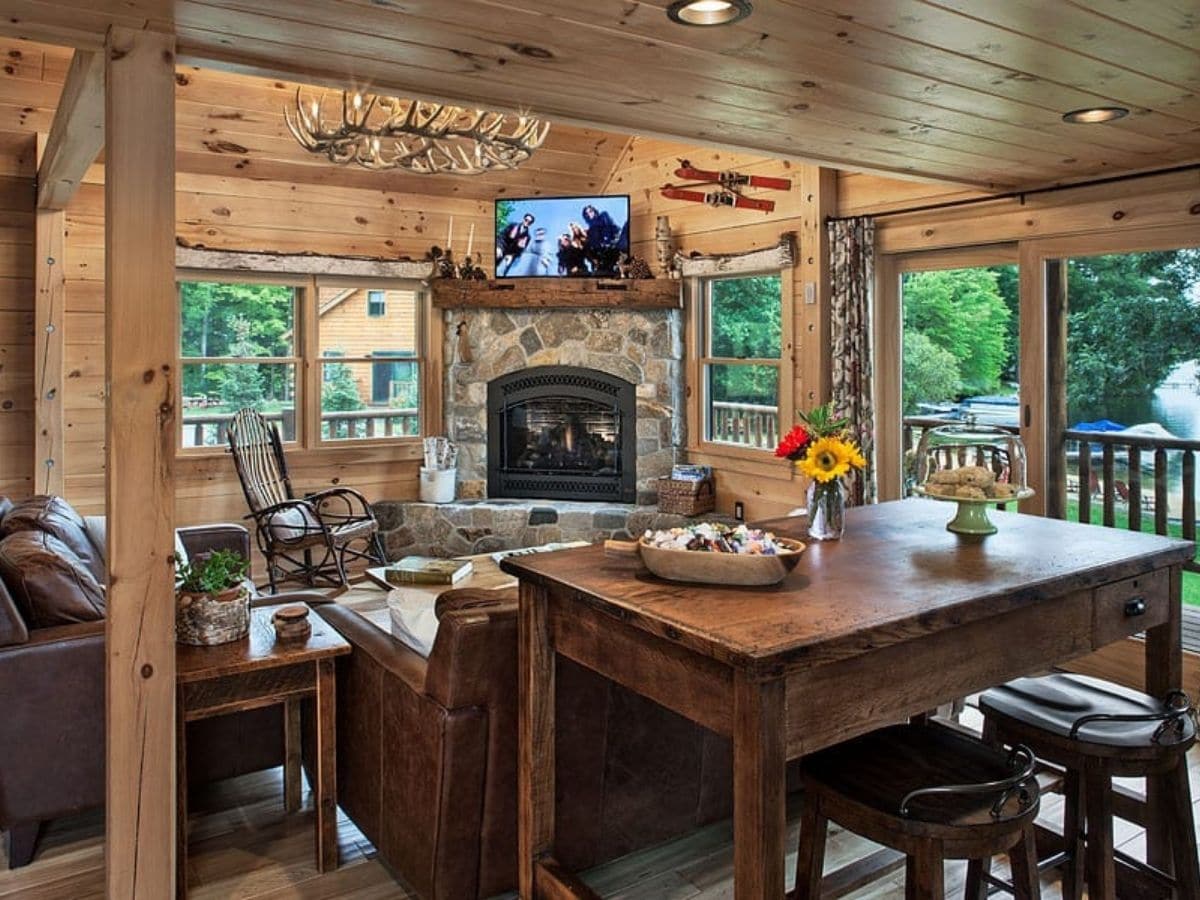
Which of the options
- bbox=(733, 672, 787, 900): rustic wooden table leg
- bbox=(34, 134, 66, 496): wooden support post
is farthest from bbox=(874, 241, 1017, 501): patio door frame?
bbox=(34, 134, 66, 496): wooden support post

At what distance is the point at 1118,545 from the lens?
248cm

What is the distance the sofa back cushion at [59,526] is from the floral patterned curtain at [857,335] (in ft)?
12.2

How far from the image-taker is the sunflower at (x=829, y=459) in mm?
2482

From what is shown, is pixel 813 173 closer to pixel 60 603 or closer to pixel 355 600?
pixel 355 600

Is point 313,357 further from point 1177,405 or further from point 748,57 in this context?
point 1177,405

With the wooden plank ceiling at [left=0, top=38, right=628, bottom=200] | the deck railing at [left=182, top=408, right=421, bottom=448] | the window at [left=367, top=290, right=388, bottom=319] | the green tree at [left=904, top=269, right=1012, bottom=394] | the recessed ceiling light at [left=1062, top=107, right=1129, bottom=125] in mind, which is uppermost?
the wooden plank ceiling at [left=0, top=38, right=628, bottom=200]

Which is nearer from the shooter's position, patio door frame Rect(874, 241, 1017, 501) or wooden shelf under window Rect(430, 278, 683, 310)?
patio door frame Rect(874, 241, 1017, 501)

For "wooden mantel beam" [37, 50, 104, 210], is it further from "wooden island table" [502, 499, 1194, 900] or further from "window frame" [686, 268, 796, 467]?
"window frame" [686, 268, 796, 467]

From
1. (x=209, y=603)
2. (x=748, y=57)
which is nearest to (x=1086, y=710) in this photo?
(x=748, y=57)

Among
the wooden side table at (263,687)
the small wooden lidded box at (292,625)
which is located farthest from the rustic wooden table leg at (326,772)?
the small wooden lidded box at (292,625)

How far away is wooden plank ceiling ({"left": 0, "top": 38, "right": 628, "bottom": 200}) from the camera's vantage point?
5062 millimetres

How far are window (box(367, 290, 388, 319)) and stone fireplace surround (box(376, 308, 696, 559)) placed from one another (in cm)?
44

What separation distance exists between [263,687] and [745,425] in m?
4.18

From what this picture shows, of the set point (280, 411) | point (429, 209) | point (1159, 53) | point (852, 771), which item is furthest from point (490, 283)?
point (852, 771)
